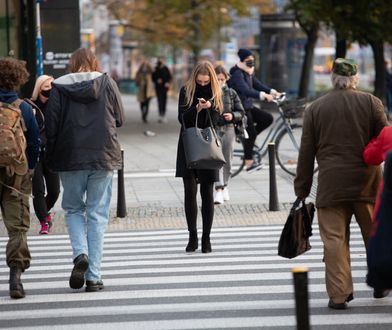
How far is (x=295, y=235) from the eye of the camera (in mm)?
7965

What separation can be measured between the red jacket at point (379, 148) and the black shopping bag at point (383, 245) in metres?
1.09

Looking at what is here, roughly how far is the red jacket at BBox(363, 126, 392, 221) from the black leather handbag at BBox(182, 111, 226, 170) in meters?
2.89

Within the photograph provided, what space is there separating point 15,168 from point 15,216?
0.36 metres

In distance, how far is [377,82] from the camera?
3456cm

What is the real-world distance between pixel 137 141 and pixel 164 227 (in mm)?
13303

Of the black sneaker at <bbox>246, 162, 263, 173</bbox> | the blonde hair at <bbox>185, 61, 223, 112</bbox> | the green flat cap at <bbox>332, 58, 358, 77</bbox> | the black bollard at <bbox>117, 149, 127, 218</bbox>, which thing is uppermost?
the green flat cap at <bbox>332, 58, 358, 77</bbox>

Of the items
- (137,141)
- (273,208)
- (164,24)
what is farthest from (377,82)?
(273,208)

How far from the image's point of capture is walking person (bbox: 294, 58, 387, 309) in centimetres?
781

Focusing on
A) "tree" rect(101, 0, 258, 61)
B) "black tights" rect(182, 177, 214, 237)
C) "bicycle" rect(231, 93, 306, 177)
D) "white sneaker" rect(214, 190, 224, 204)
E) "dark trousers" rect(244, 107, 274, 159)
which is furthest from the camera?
"tree" rect(101, 0, 258, 61)

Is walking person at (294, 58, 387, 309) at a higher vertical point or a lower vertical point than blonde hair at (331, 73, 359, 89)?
lower

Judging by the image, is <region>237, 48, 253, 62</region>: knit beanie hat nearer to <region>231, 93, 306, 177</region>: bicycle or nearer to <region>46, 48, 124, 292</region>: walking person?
<region>231, 93, 306, 177</region>: bicycle

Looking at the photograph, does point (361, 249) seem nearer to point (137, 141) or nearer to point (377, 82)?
point (137, 141)

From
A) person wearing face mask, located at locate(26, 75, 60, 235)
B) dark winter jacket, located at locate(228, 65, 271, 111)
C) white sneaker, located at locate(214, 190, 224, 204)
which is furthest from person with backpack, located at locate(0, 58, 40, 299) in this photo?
dark winter jacket, located at locate(228, 65, 271, 111)

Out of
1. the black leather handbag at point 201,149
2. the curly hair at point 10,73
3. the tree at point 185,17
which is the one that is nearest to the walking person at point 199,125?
the black leather handbag at point 201,149
